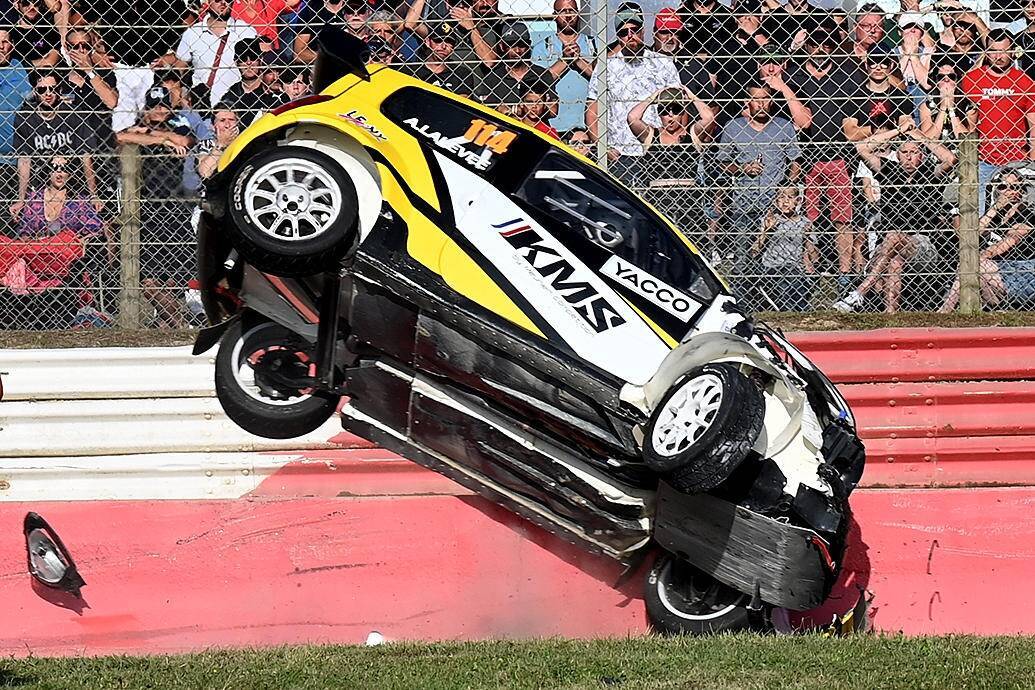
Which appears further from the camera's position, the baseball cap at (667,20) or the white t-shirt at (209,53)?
the white t-shirt at (209,53)

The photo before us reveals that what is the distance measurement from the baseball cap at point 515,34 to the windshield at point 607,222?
5.38 feet

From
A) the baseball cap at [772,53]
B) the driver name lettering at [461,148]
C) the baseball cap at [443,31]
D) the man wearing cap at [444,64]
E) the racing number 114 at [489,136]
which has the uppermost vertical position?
the baseball cap at [772,53]

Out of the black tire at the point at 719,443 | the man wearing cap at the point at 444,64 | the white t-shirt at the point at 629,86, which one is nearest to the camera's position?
the black tire at the point at 719,443

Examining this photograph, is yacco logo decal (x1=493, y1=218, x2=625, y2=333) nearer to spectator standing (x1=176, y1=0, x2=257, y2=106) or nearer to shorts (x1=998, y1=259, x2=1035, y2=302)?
spectator standing (x1=176, y1=0, x2=257, y2=106)

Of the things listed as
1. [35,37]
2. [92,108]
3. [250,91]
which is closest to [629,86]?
[250,91]

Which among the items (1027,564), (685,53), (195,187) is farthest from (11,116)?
(1027,564)

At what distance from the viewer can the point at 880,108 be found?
8.45 metres

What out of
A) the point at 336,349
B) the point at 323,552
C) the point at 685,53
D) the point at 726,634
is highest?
the point at 685,53

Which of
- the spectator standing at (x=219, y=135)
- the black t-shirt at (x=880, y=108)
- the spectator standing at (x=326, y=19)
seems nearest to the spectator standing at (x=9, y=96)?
the spectator standing at (x=219, y=135)

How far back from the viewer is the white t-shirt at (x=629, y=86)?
846 centimetres

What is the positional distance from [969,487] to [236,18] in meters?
5.24

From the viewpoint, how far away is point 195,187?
8.84 meters

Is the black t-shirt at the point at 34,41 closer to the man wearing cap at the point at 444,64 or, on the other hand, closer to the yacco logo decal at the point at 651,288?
the man wearing cap at the point at 444,64

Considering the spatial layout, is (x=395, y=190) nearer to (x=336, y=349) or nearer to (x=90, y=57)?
(x=336, y=349)
